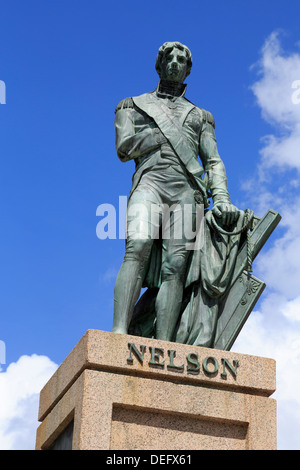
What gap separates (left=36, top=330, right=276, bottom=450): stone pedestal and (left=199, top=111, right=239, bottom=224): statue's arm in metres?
2.01

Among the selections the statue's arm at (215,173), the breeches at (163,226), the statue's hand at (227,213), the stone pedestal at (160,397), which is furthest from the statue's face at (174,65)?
the stone pedestal at (160,397)

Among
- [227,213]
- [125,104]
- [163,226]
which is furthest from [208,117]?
[163,226]

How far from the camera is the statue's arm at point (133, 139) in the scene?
1186 cm

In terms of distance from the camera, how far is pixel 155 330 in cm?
1112

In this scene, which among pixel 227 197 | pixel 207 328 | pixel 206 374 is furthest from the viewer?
pixel 227 197

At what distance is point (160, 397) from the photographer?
9.82 metres

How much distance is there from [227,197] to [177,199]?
71cm

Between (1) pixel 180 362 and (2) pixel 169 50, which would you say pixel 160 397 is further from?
(2) pixel 169 50

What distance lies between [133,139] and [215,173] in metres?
1.20

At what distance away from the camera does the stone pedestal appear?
9570 mm
